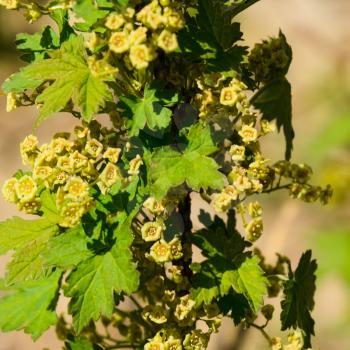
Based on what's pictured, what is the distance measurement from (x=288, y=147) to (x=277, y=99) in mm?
183

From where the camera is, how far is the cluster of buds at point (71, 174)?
6.93 ft

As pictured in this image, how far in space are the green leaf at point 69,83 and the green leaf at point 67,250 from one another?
0.38 metres

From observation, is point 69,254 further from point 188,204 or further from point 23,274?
point 188,204

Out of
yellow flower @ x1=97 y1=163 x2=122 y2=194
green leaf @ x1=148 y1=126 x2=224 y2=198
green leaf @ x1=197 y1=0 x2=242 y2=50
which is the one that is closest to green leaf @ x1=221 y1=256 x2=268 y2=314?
green leaf @ x1=148 y1=126 x2=224 y2=198

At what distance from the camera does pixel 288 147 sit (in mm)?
2596

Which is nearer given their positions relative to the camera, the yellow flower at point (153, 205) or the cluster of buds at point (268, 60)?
the yellow flower at point (153, 205)

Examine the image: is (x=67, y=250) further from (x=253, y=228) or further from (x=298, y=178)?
(x=298, y=178)

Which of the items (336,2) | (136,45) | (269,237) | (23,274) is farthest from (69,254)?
(336,2)

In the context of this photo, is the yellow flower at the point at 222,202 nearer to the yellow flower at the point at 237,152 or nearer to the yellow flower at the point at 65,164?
the yellow flower at the point at 237,152

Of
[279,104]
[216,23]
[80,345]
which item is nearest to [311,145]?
[279,104]

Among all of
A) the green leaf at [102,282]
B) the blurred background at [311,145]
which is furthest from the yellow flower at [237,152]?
the blurred background at [311,145]

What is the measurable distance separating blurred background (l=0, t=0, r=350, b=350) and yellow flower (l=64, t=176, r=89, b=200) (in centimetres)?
239

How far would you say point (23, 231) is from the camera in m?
2.33

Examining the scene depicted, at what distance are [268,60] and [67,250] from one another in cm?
91
